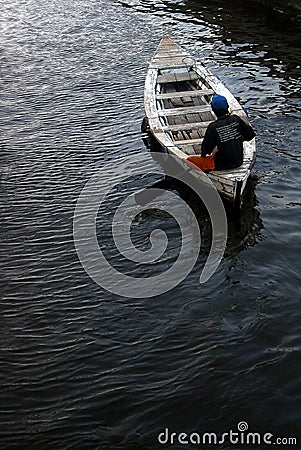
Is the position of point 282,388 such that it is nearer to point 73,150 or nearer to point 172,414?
point 172,414

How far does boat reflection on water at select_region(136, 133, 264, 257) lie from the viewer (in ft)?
28.1

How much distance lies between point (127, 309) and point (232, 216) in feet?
Result: 9.16

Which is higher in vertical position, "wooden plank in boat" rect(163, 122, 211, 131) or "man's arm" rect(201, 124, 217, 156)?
"man's arm" rect(201, 124, 217, 156)

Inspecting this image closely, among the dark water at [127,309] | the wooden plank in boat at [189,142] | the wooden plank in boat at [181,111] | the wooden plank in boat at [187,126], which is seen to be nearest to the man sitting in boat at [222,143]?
the dark water at [127,309]

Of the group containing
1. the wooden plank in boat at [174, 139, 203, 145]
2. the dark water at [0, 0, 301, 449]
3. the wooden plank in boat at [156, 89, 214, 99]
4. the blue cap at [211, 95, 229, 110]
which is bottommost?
the dark water at [0, 0, 301, 449]

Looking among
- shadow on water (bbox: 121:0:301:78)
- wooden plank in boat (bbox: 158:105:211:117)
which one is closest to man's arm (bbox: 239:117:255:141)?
wooden plank in boat (bbox: 158:105:211:117)

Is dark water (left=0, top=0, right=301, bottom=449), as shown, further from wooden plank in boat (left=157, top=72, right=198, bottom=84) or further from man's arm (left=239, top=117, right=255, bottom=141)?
man's arm (left=239, top=117, right=255, bottom=141)

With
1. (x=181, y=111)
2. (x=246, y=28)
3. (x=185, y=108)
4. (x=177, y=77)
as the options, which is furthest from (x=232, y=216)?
(x=246, y=28)

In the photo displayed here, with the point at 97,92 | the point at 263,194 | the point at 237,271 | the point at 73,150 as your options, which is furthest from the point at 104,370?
the point at 97,92

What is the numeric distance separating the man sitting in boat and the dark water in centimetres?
98

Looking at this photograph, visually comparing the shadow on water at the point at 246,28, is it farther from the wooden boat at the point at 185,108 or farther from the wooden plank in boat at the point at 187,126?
the wooden plank in boat at the point at 187,126

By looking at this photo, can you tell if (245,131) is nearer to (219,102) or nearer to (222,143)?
(222,143)

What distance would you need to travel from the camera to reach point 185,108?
11586 mm

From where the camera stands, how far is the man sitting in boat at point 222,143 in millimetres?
8703
